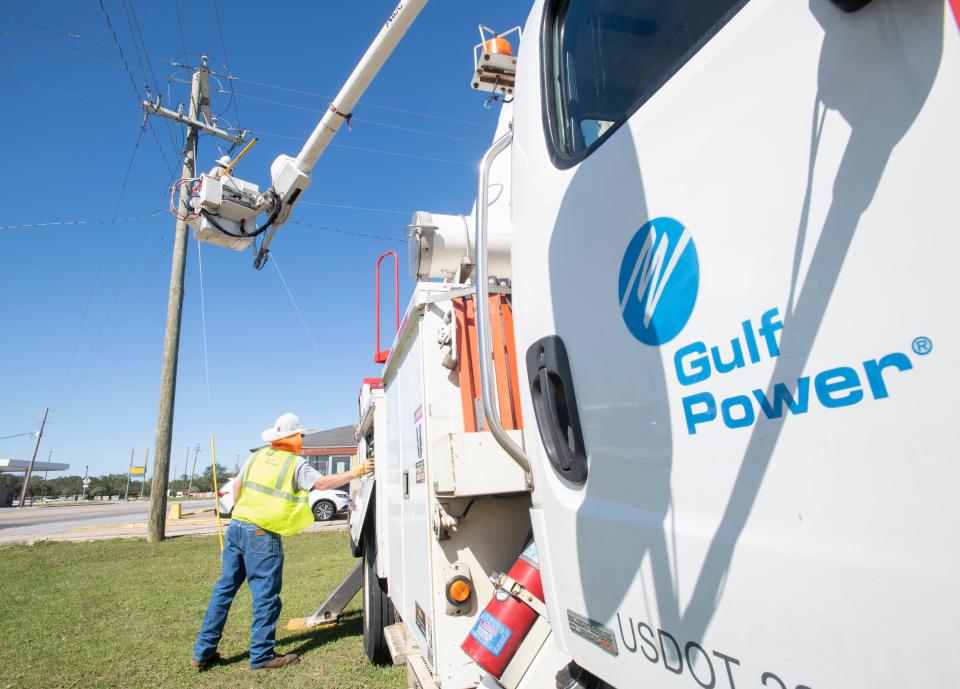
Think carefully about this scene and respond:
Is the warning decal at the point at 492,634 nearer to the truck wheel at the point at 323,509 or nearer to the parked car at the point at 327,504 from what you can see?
the parked car at the point at 327,504

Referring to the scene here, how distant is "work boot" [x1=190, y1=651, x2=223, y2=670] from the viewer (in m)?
4.30

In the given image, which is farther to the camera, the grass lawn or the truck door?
the grass lawn

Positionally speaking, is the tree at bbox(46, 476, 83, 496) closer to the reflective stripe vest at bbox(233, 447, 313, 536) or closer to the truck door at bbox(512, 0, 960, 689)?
the reflective stripe vest at bbox(233, 447, 313, 536)

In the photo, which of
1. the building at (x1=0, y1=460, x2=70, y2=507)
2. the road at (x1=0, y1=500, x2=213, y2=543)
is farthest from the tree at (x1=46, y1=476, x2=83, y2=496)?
the road at (x1=0, y1=500, x2=213, y2=543)

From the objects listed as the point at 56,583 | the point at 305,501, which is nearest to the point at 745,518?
the point at 305,501

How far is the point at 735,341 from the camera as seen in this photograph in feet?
2.98

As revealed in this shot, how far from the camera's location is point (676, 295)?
102 cm

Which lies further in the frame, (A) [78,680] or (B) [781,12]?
(A) [78,680]

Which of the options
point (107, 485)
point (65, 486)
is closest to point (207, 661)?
point (107, 485)

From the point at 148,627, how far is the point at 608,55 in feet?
21.4

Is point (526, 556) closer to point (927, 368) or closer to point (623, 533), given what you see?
point (623, 533)

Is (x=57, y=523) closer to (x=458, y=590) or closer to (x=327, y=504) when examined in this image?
(x=327, y=504)

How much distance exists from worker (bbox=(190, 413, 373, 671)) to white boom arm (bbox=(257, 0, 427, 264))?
6.49ft

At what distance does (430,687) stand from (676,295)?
210 cm
